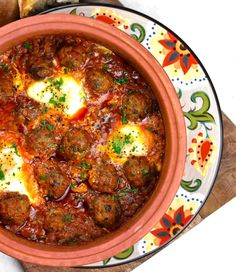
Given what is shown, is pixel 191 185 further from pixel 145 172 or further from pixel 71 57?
pixel 71 57

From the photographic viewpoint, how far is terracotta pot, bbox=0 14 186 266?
8.25ft

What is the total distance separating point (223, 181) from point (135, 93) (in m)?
0.86

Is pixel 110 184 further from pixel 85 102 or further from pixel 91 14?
pixel 91 14

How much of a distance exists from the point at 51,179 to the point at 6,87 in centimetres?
50

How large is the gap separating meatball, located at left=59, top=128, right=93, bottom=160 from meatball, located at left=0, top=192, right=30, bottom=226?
1.02 ft

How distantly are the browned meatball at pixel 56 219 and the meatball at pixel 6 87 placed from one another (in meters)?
0.60

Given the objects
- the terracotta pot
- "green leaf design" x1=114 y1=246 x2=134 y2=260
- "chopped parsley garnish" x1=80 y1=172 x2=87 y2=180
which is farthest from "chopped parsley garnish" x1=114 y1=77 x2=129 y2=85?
"green leaf design" x1=114 y1=246 x2=134 y2=260

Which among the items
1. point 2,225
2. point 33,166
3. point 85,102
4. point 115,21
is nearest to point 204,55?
point 115,21

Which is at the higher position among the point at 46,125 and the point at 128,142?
the point at 46,125

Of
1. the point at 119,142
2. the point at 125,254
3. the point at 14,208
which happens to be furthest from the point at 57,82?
the point at 125,254

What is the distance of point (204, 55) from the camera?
3.39m

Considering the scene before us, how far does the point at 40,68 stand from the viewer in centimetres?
263

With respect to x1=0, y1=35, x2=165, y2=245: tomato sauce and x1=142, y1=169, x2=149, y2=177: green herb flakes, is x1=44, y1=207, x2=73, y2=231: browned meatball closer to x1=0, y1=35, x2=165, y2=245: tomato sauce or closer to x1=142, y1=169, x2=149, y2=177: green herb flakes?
x1=0, y1=35, x2=165, y2=245: tomato sauce

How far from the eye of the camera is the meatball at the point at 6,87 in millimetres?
2625
